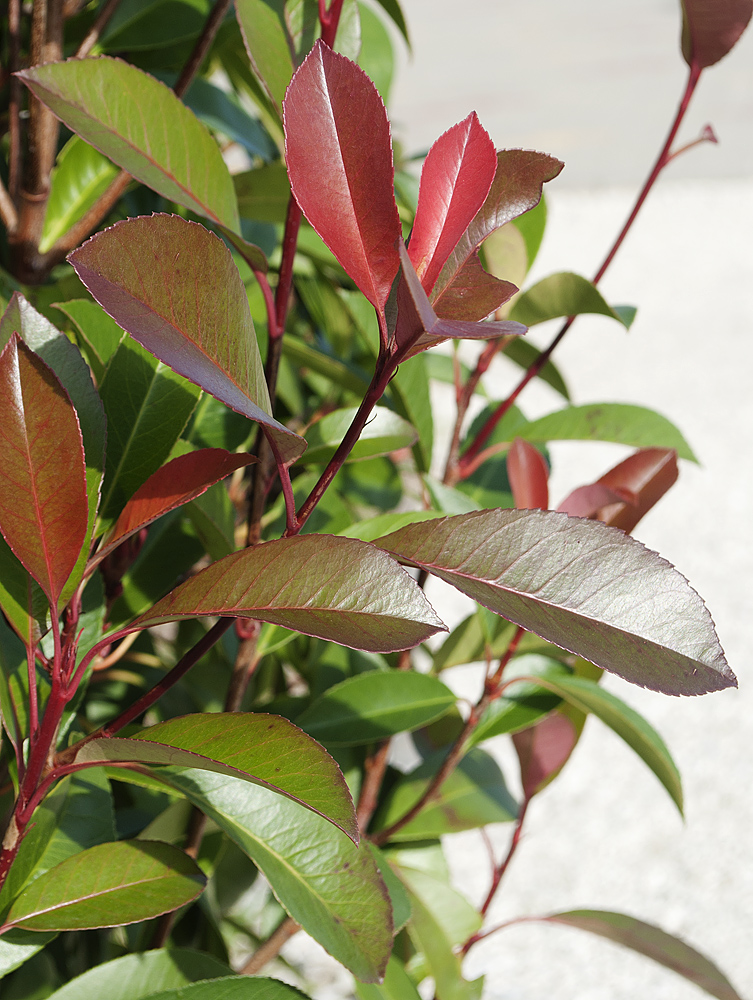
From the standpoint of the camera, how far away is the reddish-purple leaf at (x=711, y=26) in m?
0.52

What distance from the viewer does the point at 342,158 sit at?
35cm

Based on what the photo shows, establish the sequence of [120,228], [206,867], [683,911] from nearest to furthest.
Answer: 1. [120,228]
2. [206,867]
3. [683,911]

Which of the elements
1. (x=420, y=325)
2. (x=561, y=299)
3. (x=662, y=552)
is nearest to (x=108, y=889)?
(x=420, y=325)

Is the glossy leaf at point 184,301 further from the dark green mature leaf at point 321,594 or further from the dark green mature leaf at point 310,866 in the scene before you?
the dark green mature leaf at point 310,866

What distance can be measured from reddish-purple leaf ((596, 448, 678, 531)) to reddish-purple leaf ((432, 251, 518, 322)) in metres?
0.24

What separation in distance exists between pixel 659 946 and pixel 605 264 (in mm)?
487

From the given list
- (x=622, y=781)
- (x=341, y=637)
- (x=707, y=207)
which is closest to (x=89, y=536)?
(x=341, y=637)

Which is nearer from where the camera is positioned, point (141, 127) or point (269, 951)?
point (141, 127)

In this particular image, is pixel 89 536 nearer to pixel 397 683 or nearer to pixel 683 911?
pixel 397 683

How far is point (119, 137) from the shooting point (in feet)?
1.47

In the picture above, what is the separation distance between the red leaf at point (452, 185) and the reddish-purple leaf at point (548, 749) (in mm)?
487

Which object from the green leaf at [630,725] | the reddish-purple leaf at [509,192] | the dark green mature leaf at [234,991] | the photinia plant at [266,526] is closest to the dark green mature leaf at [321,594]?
the photinia plant at [266,526]

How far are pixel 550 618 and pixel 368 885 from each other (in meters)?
0.17

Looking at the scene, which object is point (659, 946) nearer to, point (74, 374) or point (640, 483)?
point (640, 483)
